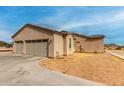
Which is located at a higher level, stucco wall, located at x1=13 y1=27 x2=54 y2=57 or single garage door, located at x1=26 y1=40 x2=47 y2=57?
stucco wall, located at x1=13 y1=27 x2=54 y2=57

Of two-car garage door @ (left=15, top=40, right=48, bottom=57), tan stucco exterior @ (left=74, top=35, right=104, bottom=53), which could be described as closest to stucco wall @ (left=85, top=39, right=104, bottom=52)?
tan stucco exterior @ (left=74, top=35, right=104, bottom=53)

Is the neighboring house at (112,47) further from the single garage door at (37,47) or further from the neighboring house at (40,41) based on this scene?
the single garage door at (37,47)

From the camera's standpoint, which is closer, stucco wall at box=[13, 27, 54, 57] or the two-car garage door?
stucco wall at box=[13, 27, 54, 57]

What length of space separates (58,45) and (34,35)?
137 inches

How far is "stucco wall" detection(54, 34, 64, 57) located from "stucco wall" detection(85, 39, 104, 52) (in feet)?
38.4

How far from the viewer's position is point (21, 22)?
24938mm

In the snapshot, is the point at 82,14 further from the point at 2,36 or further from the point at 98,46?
the point at 2,36

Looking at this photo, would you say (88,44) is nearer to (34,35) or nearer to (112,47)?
(34,35)

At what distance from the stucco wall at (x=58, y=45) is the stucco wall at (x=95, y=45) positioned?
38.4ft

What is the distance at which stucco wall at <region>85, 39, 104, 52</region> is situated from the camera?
32344 millimetres

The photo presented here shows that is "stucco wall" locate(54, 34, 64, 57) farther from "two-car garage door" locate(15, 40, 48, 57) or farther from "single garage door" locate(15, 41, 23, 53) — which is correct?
"single garage door" locate(15, 41, 23, 53)

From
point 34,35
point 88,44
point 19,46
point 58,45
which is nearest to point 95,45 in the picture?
point 88,44
